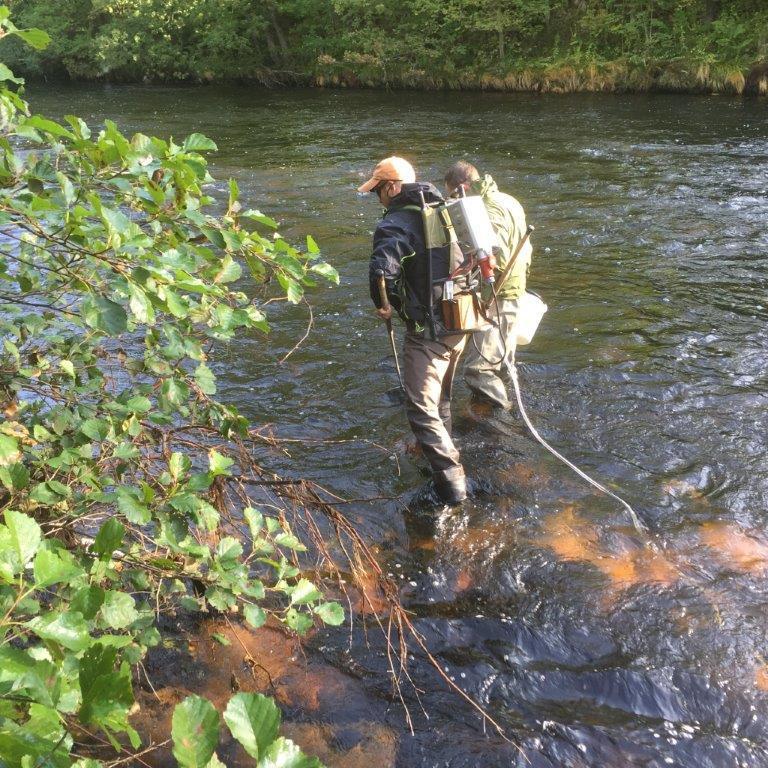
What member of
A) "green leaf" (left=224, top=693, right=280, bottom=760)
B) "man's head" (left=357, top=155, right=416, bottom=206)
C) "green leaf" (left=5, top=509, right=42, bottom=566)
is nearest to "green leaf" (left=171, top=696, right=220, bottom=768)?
"green leaf" (left=224, top=693, right=280, bottom=760)

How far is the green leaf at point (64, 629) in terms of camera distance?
1.56 m

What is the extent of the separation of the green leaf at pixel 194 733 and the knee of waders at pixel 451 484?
3.74m

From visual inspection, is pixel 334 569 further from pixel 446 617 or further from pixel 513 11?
pixel 513 11

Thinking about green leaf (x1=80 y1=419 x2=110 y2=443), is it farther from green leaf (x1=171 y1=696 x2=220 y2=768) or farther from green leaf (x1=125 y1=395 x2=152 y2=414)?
green leaf (x1=171 y1=696 x2=220 y2=768)

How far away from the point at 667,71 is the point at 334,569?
67.5 ft

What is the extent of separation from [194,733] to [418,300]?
12.1 feet

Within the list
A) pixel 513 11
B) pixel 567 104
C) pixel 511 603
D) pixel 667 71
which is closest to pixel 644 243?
pixel 511 603

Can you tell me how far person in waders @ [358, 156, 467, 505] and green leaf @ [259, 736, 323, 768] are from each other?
348 cm

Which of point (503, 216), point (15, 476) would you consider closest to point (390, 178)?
point (503, 216)

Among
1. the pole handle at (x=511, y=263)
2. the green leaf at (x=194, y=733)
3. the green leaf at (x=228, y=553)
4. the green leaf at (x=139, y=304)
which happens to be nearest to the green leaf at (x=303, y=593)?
the green leaf at (x=228, y=553)

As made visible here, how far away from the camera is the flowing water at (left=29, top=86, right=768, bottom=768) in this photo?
3.46 metres

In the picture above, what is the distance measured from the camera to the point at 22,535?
1590mm

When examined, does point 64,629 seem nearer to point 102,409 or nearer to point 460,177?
point 102,409

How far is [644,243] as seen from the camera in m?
9.80
